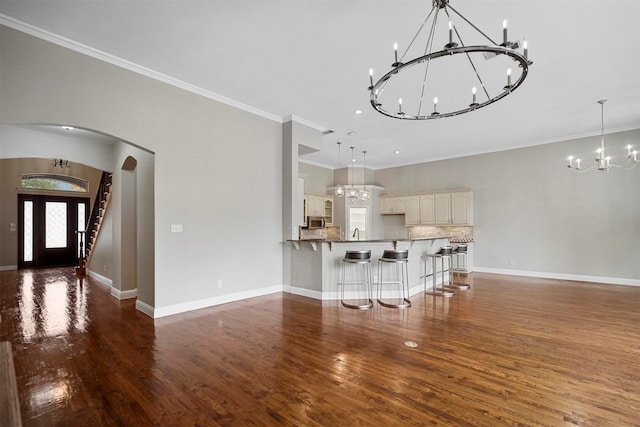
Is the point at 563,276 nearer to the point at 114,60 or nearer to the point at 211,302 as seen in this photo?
the point at 211,302

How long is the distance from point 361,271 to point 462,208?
4.60 meters

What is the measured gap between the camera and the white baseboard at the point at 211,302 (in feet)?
14.3

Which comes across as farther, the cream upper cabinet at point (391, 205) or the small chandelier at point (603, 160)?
the cream upper cabinet at point (391, 205)

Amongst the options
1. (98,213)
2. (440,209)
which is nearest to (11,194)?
(98,213)

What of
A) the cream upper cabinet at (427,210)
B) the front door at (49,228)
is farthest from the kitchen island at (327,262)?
the front door at (49,228)

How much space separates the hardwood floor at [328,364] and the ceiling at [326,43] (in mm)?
3365

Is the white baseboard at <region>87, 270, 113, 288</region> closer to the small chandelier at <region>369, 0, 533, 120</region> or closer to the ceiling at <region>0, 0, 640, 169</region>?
the ceiling at <region>0, 0, 640, 169</region>

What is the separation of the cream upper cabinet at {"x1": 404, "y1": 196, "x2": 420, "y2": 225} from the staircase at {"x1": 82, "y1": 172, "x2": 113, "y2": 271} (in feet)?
25.7

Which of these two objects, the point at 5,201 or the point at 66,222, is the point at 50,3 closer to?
the point at 5,201

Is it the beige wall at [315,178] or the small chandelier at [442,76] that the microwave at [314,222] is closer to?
the beige wall at [315,178]

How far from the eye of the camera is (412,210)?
9.59m

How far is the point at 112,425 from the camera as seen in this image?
2.03m

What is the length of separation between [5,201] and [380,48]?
37.1 ft

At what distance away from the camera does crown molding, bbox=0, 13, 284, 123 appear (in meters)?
Result: 3.21
